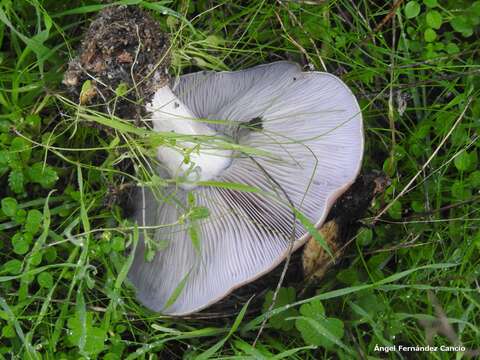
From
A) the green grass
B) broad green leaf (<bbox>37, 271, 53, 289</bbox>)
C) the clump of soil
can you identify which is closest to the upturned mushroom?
the clump of soil

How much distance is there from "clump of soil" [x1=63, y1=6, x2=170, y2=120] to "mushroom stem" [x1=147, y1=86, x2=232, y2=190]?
0.05 meters

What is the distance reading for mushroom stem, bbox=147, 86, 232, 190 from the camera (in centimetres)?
150

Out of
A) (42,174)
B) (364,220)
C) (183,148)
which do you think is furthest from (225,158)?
(42,174)

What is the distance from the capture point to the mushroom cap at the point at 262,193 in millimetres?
1459

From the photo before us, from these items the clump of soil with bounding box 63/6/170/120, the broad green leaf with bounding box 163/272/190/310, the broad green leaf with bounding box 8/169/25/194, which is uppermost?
the clump of soil with bounding box 63/6/170/120

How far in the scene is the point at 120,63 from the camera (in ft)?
4.56

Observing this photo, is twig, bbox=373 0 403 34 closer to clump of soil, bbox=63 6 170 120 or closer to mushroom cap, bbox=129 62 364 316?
mushroom cap, bbox=129 62 364 316

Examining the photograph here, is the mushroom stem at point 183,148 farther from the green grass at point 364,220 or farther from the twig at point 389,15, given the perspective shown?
the twig at point 389,15

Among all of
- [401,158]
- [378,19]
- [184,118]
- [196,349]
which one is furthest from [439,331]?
[378,19]

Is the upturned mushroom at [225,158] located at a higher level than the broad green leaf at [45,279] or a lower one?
higher

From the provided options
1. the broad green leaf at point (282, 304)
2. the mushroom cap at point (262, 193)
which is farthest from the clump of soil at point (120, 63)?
the broad green leaf at point (282, 304)

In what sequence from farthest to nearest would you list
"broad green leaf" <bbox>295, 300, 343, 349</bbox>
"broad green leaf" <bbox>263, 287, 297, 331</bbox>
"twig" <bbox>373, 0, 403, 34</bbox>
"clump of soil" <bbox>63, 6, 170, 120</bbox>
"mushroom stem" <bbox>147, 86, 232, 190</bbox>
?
1. "twig" <bbox>373, 0, 403, 34</bbox>
2. "broad green leaf" <bbox>263, 287, 297, 331</bbox>
3. "broad green leaf" <bbox>295, 300, 343, 349</bbox>
4. "mushroom stem" <bbox>147, 86, 232, 190</bbox>
5. "clump of soil" <bbox>63, 6, 170, 120</bbox>

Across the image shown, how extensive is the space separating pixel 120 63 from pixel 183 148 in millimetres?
269

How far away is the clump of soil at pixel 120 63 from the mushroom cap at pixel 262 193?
271 mm
